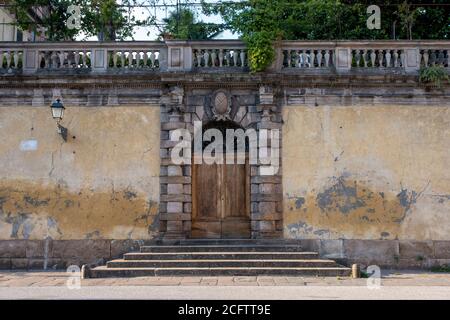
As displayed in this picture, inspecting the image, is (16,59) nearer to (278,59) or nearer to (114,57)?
(114,57)

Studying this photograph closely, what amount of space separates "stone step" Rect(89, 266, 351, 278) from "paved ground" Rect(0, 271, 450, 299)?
33 centimetres

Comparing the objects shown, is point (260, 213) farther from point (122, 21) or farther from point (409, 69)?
point (122, 21)

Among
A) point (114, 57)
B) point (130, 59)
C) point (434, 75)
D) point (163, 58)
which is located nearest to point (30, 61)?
point (114, 57)

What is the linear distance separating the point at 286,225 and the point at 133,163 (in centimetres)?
→ 414

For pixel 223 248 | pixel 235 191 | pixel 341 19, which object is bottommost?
pixel 223 248

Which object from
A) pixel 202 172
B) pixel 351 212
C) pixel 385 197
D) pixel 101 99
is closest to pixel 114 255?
pixel 202 172

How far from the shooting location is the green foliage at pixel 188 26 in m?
16.4

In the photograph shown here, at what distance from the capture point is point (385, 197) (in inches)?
499

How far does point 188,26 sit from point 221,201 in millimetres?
7226

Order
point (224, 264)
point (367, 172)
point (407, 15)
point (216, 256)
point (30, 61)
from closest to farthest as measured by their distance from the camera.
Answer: point (224, 264) < point (216, 256) < point (367, 172) < point (30, 61) < point (407, 15)

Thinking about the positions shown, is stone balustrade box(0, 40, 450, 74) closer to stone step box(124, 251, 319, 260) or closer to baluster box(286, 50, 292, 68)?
baluster box(286, 50, 292, 68)

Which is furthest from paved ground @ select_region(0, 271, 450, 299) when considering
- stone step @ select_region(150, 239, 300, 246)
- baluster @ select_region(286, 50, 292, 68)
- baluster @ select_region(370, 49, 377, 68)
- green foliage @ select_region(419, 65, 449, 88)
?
baluster @ select_region(286, 50, 292, 68)

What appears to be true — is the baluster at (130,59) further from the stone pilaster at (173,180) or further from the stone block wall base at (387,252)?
the stone block wall base at (387,252)

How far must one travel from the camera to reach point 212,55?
1301cm
